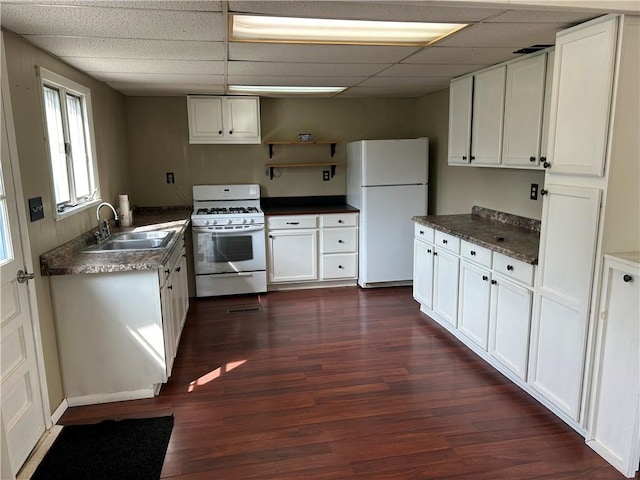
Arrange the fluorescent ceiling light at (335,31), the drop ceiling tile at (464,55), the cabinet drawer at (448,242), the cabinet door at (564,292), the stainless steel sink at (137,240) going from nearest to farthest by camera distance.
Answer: the cabinet door at (564,292), the fluorescent ceiling light at (335,31), the drop ceiling tile at (464,55), the stainless steel sink at (137,240), the cabinet drawer at (448,242)

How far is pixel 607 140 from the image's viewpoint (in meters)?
2.12

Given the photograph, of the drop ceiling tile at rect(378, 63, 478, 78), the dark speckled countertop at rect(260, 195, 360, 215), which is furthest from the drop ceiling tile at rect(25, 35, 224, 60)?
the dark speckled countertop at rect(260, 195, 360, 215)

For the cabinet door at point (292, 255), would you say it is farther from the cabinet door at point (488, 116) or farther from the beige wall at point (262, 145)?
the cabinet door at point (488, 116)

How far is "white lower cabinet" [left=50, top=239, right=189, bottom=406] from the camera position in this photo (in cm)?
265

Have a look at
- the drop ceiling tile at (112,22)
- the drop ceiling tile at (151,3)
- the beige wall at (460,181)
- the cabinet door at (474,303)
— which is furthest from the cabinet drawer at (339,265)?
the drop ceiling tile at (151,3)

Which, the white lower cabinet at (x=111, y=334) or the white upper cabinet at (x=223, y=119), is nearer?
the white lower cabinet at (x=111, y=334)

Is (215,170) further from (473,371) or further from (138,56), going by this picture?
(473,371)

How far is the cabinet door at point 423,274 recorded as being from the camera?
4.00 m

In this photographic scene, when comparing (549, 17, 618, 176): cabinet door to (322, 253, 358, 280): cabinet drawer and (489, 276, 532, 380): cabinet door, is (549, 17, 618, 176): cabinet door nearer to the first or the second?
(489, 276, 532, 380): cabinet door

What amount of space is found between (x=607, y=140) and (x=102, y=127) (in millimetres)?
3628

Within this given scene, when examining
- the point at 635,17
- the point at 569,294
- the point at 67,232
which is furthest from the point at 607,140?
the point at 67,232

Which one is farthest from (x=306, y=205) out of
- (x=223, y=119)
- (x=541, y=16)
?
(x=541, y=16)

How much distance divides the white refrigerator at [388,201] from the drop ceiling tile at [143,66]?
1.88 m

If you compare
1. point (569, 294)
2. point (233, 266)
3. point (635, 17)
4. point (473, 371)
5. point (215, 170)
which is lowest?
point (473, 371)
